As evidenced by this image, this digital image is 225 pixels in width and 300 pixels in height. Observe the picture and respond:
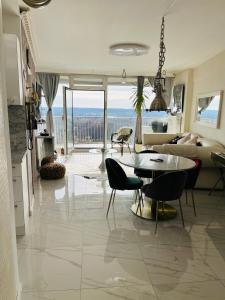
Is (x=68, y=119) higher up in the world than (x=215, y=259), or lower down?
higher up

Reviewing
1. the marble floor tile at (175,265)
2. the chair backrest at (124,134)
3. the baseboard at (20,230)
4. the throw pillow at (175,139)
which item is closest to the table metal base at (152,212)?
the marble floor tile at (175,265)

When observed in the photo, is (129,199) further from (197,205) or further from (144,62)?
(144,62)

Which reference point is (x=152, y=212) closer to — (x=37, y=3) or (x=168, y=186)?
(x=168, y=186)

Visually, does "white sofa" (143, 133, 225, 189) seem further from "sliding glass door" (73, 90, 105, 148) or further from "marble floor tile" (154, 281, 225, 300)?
"sliding glass door" (73, 90, 105, 148)

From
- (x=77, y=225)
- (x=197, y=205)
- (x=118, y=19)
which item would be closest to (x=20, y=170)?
(x=77, y=225)

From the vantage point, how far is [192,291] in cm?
184

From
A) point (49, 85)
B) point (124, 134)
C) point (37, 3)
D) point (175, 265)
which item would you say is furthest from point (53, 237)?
point (49, 85)

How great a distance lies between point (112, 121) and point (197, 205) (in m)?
5.12

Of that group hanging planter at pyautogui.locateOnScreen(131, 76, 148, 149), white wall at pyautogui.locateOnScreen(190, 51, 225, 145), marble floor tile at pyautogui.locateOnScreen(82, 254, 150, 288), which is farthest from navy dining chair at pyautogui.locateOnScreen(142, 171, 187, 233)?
hanging planter at pyautogui.locateOnScreen(131, 76, 148, 149)

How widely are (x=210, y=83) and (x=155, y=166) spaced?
3.30 metres

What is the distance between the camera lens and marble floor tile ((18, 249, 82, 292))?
1865 millimetres

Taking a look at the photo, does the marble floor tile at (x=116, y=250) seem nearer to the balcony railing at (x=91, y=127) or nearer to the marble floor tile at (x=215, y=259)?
the marble floor tile at (x=215, y=259)

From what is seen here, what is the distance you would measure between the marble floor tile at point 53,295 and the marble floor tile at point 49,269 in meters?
0.04

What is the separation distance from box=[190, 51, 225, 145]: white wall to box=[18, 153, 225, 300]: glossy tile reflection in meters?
1.71
